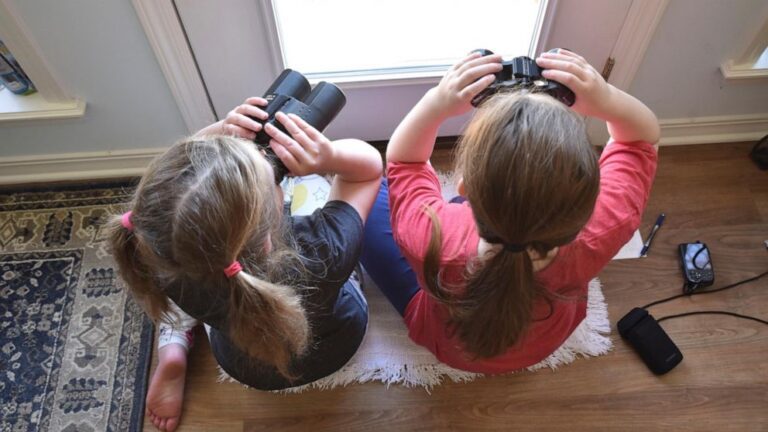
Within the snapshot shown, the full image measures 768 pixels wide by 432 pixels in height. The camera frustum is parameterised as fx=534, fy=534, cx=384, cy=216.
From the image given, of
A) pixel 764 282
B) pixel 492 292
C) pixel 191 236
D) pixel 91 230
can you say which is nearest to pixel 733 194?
pixel 764 282

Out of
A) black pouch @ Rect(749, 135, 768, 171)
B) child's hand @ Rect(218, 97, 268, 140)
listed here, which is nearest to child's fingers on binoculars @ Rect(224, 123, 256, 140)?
child's hand @ Rect(218, 97, 268, 140)

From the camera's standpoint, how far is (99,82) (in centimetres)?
111

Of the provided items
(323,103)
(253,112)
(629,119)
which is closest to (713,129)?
(629,119)

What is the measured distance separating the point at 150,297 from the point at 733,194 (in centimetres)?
133

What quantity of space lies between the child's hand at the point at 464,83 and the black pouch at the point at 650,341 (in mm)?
637

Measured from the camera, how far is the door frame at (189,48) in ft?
3.21

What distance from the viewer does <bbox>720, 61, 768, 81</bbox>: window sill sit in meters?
1.17

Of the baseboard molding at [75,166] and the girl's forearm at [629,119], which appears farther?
the baseboard molding at [75,166]

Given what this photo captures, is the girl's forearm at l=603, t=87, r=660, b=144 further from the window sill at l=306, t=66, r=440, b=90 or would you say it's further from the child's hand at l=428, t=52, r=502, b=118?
the window sill at l=306, t=66, r=440, b=90

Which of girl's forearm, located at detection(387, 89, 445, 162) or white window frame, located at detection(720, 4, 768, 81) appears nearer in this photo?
girl's forearm, located at detection(387, 89, 445, 162)

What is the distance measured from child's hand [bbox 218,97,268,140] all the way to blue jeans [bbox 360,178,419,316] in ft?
1.08

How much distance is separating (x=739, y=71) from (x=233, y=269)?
3.83 ft

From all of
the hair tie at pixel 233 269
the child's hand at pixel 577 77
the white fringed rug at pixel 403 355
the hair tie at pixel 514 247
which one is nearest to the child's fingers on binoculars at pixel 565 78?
the child's hand at pixel 577 77

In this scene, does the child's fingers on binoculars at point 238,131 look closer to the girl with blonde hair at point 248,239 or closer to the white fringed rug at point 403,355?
the girl with blonde hair at point 248,239
